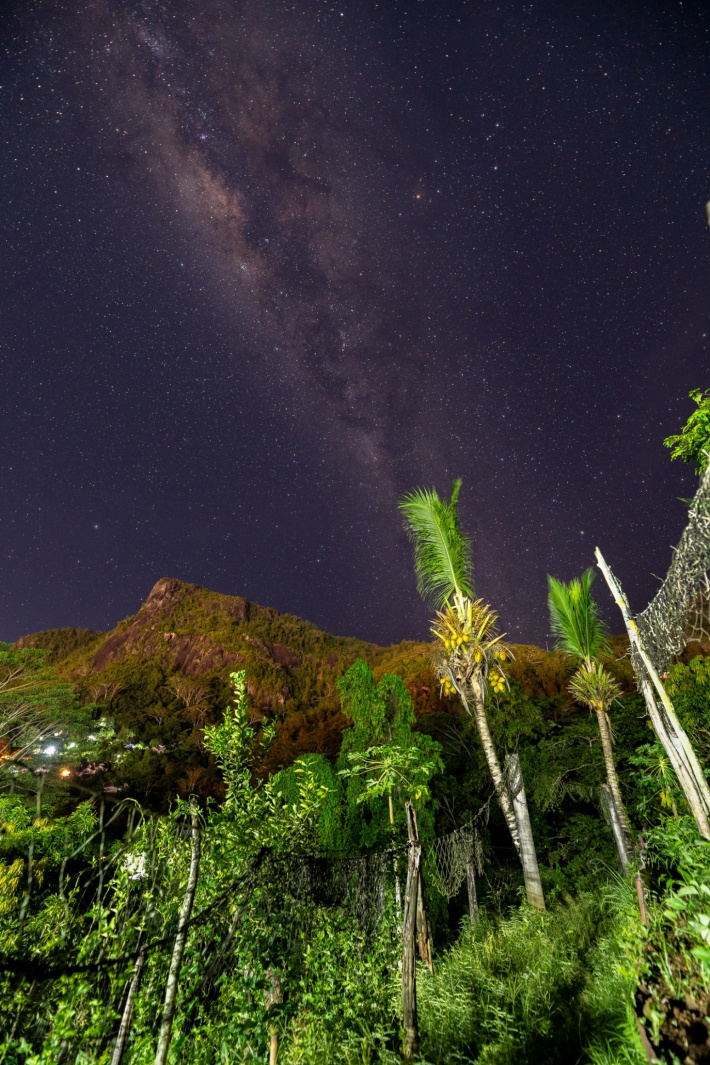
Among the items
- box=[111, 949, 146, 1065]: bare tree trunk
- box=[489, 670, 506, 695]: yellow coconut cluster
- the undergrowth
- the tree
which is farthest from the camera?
the tree

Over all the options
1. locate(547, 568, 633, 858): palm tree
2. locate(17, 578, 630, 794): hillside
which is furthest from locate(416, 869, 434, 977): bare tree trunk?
locate(17, 578, 630, 794): hillside

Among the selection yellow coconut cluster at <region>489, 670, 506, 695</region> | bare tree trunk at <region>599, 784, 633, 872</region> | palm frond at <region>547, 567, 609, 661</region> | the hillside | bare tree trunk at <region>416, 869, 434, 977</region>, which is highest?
the hillside

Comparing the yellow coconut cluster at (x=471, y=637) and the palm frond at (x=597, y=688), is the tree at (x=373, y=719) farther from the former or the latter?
the palm frond at (x=597, y=688)

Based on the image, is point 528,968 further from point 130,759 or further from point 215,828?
point 130,759

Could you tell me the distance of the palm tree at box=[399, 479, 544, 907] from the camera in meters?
7.36

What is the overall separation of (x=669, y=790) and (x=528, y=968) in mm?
2898

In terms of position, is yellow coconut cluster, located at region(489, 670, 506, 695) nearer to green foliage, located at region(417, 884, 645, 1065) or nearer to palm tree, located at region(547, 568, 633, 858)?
palm tree, located at region(547, 568, 633, 858)

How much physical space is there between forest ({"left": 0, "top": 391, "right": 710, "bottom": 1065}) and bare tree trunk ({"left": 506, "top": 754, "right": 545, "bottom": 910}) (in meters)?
0.04

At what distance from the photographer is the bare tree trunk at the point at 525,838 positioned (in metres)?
7.30

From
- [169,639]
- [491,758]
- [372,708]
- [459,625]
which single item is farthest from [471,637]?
[169,639]

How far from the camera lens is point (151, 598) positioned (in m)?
50.3

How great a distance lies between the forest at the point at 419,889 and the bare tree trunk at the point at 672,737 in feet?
0.08

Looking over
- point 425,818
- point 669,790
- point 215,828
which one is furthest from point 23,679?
point 669,790

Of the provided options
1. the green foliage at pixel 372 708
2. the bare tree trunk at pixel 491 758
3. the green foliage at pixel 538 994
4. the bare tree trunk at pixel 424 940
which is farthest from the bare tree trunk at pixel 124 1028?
the green foliage at pixel 372 708
